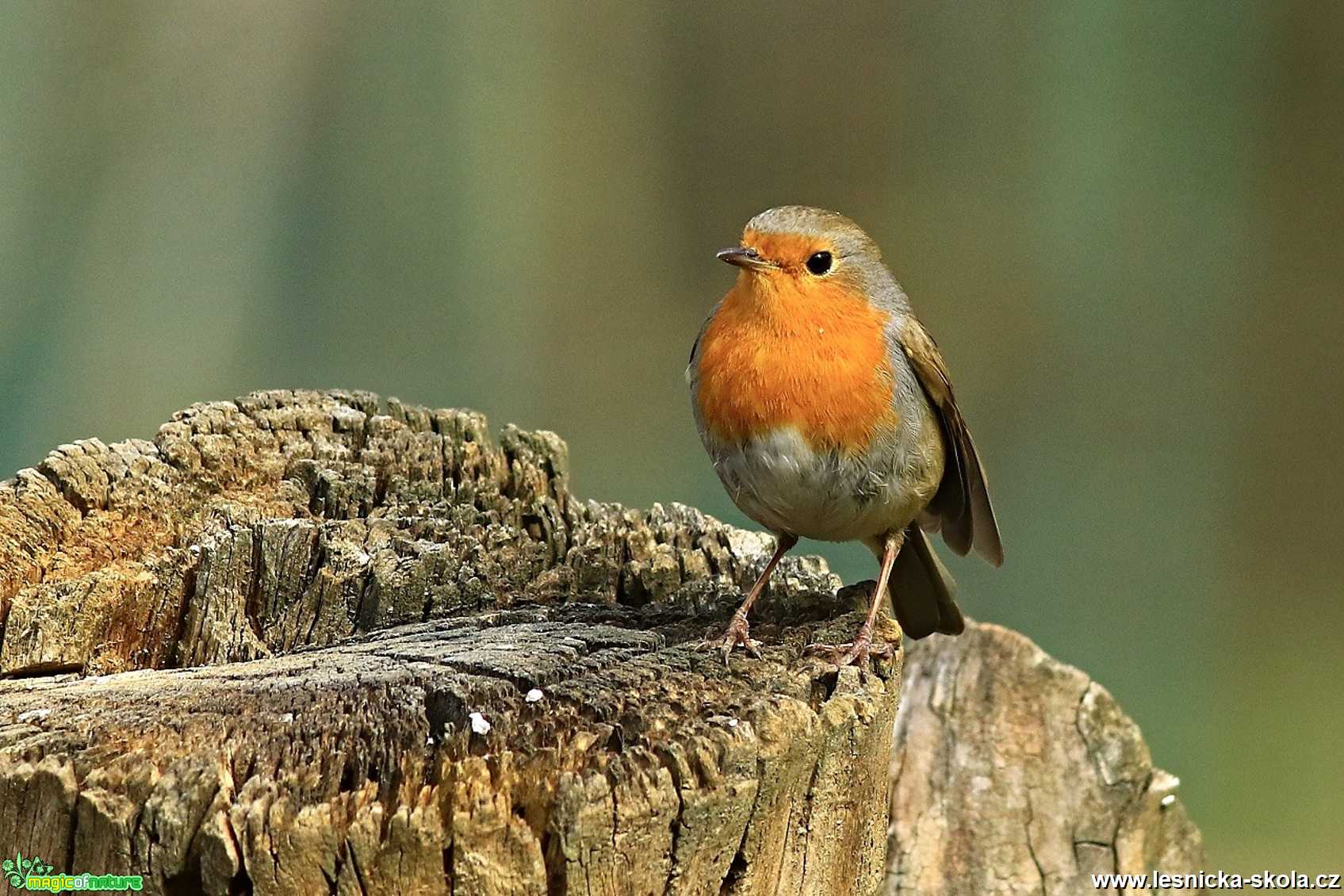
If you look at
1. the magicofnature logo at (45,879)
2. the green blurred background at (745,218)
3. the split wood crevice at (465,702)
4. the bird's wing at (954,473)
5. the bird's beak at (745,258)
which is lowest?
the magicofnature logo at (45,879)

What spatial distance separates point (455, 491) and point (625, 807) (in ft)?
4.18

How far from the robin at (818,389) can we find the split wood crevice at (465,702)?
210mm

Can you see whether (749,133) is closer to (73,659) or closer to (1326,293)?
(1326,293)

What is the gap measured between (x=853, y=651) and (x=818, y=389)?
1.63 feet

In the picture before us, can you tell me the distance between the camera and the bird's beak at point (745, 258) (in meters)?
2.44

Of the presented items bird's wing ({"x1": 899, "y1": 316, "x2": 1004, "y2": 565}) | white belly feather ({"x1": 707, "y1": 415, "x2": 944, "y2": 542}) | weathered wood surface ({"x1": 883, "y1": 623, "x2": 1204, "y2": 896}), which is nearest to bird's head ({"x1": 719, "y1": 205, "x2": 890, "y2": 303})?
bird's wing ({"x1": 899, "y1": 316, "x2": 1004, "y2": 565})

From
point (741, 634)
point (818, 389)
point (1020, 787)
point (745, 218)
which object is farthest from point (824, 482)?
point (745, 218)

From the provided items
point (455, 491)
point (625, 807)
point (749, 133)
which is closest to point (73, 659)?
point (455, 491)

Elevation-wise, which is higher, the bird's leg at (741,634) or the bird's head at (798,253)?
the bird's head at (798,253)

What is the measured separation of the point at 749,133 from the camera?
189 inches

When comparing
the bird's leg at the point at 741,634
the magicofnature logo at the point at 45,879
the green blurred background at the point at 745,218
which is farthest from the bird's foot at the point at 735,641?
the green blurred background at the point at 745,218

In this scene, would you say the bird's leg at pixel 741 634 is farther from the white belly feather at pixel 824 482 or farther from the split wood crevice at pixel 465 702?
the white belly feather at pixel 824 482

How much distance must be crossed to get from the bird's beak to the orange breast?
0.08ft

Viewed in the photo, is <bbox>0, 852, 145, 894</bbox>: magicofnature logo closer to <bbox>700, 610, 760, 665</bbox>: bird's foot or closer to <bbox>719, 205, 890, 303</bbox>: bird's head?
<bbox>700, 610, 760, 665</bbox>: bird's foot
